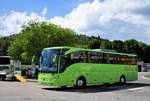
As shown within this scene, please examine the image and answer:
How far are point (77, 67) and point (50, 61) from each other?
2.29 m

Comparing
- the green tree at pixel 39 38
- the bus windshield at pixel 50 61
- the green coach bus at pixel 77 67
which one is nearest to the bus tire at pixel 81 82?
the green coach bus at pixel 77 67

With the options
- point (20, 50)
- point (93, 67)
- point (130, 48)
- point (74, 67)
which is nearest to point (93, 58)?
point (93, 67)

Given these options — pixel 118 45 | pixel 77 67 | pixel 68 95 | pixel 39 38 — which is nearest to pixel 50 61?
pixel 77 67

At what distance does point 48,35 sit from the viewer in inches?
1390

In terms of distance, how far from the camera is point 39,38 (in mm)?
34688

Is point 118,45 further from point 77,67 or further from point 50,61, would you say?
point 50,61

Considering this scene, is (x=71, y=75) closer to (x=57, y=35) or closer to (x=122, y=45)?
(x=57, y=35)

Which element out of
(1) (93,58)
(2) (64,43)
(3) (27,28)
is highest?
(3) (27,28)

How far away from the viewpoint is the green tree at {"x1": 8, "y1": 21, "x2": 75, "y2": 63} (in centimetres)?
3447

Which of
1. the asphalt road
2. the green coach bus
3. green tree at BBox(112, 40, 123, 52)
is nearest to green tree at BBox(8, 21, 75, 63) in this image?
the green coach bus

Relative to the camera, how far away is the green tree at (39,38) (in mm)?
34469

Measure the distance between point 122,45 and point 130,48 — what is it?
3368 millimetres

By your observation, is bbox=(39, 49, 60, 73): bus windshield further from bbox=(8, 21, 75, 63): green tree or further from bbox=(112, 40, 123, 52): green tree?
bbox=(112, 40, 123, 52): green tree

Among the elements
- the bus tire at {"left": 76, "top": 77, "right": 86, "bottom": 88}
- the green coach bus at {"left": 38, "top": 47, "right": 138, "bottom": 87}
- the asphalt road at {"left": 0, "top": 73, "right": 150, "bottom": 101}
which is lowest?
the asphalt road at {"left": 0, "top": 73, "right": 150, "bottom": 101}
